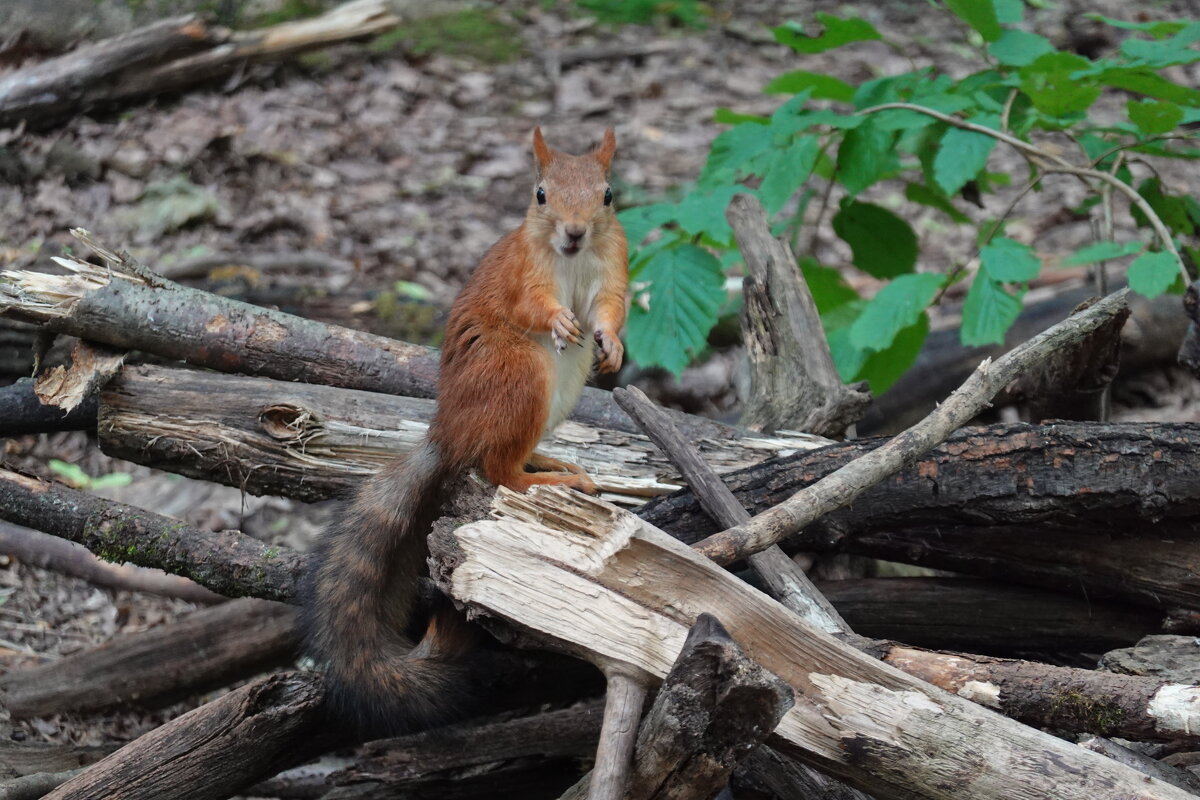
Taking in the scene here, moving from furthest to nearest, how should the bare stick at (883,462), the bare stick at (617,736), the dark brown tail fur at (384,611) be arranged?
1. the dark brown tail fur at (384,611)
2. the bare stick at (883,462)
3. the bare stick at (617,736)

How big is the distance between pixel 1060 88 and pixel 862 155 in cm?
74

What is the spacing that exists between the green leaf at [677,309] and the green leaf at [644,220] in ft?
0.40

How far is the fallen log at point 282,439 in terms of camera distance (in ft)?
11.3

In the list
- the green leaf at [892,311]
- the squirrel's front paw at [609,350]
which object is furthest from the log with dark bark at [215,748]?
the green leaf at [892,311]

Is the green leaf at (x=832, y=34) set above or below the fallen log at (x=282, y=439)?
above

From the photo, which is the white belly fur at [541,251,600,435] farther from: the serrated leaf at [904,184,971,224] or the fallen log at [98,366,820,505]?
the serrated leaf at [904,184,971,224]

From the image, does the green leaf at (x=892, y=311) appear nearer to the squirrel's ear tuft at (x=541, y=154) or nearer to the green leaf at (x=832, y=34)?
the green leaf at (x=832, y=34)

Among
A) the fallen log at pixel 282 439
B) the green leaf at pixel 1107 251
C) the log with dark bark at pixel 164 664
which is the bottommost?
the log with dark bark at pixel 164 664

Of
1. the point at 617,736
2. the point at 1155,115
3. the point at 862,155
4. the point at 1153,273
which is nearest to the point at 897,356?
the point at 862,155

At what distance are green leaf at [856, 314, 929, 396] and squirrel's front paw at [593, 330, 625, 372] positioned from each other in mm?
1328

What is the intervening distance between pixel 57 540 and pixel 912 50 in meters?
7.49

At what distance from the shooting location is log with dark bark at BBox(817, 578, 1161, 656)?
3062mm

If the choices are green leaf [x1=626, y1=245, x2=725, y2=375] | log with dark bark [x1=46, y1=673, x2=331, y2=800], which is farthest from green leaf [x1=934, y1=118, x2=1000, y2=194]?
log with dark bark [x1=46, y1=673, x2=331, y2=800]

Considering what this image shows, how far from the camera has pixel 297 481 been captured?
3473 mm
